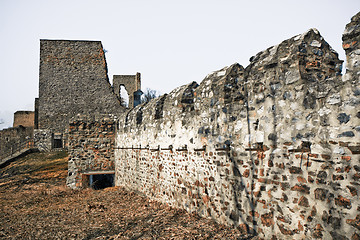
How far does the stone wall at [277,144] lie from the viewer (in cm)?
294

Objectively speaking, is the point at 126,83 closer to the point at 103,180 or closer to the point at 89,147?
the point at 103,180

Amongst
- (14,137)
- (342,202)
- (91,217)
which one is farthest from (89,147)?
(14,137)

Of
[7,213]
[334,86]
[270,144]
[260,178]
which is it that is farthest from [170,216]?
[7,213]

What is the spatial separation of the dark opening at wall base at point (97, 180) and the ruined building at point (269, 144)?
338 cm

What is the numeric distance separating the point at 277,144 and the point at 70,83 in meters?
23.8

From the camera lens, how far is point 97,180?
11008 mm

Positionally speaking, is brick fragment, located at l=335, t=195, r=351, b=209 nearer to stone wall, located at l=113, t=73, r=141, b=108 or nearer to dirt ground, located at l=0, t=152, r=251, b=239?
dirt ground, located at l=0, t=152, r=251, b=239

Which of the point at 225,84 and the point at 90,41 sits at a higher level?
the point at 90,41

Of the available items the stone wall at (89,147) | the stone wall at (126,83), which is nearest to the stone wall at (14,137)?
the stone wall at (126,83)

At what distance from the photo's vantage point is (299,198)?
11.0 feet

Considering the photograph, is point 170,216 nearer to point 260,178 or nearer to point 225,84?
point 260,178

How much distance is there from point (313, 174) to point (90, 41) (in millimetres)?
25060

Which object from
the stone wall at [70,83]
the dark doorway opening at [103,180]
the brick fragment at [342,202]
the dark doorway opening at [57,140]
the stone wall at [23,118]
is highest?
the stone wall at [70,83]

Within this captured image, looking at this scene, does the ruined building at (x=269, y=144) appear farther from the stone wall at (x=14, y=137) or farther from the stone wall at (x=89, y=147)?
the stone wall at (x=14, y=137)
